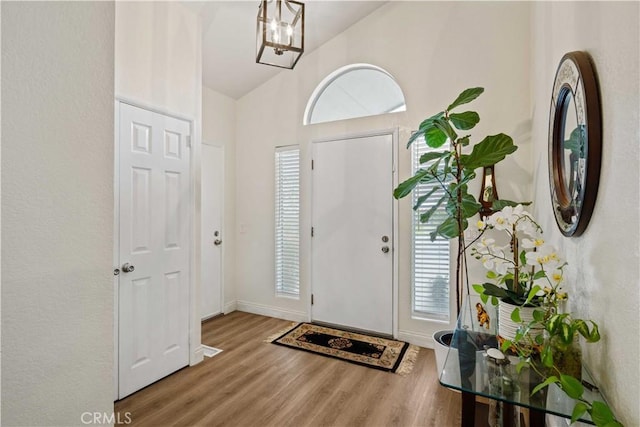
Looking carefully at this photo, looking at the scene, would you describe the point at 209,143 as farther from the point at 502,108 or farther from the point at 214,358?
the point at 502,108

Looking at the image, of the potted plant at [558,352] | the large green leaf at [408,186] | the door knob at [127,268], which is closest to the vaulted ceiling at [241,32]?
the large green leaf at [408,186]

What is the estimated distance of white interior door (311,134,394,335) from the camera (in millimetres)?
3236

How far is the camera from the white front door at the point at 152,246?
2.25 metres

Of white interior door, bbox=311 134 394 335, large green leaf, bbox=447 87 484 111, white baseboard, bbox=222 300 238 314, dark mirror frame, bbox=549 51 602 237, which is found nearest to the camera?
dark mirror frame, bbox=549 51 602 237

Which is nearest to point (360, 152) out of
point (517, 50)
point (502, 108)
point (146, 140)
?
point (502, 108)

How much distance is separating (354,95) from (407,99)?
0.62 m

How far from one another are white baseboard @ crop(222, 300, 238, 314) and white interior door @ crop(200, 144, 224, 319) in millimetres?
64

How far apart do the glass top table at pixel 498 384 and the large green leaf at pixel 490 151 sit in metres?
1.11

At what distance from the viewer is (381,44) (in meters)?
Result: 3.26

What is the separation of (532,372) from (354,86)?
3074 mm

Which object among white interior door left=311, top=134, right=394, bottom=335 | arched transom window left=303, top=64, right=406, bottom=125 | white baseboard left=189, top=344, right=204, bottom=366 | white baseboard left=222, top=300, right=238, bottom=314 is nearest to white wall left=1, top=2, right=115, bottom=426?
white baseboard left=189, top=344, right=204, bottom=366

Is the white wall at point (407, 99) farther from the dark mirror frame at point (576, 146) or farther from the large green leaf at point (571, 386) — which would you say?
the large green leaf at point (571, 386)

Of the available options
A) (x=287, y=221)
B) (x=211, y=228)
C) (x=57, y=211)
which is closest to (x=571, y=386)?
(x=57, y=211)

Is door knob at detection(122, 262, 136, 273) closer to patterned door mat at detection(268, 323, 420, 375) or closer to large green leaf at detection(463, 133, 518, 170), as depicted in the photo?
patterned door mat at detection(268, 323, 420, 375)
